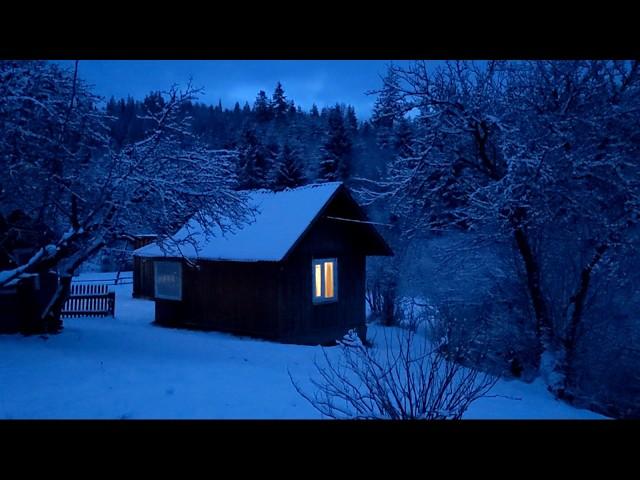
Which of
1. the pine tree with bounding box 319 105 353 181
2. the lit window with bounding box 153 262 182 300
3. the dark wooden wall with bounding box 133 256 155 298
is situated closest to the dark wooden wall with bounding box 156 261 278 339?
the lit window with bounding box 153 262 182 300

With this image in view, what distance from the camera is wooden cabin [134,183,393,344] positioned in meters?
12.9

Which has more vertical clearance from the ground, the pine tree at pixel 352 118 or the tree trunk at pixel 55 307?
the pine tree at pixel 352 118

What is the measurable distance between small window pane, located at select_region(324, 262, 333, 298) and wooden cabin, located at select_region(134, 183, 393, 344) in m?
0.03

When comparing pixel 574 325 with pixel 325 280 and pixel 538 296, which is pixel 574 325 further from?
pixel 325 280

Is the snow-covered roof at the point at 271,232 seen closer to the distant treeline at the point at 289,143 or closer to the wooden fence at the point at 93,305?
the wooden fence at the point at 93,305

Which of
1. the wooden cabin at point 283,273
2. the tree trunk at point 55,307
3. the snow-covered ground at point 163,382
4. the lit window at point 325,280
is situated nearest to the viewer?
the snow-covered ground at point 163,382

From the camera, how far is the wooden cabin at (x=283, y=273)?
12.9m

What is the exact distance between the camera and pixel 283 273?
41.7 ft

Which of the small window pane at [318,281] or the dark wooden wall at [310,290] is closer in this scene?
the dark wooden wall at [310,290]

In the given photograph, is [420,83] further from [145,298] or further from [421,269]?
[145,298]

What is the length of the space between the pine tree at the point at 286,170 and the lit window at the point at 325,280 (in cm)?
1954

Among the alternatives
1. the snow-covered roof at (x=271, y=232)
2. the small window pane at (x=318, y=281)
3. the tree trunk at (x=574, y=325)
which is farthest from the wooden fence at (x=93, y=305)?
the tree trunk at (x=574, y=325)

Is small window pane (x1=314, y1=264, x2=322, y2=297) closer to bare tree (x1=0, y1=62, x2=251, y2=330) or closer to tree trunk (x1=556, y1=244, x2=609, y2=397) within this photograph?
bare tree (x1=0, y1=62, x2=251, y2=330)
